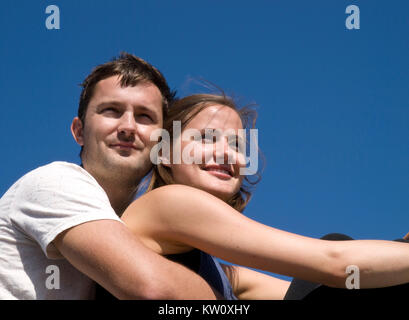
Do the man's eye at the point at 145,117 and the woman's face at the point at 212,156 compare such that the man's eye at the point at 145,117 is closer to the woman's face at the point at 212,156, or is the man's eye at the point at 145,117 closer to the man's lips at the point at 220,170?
the woman's face at the point at 212,156

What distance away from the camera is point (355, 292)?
7.29 feet

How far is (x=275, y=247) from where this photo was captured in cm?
218

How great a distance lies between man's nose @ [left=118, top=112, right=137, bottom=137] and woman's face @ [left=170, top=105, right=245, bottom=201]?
22.3 inches

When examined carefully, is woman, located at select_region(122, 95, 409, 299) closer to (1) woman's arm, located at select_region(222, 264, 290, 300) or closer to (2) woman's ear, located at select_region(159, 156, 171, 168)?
(2) woman's ear, located at select_region(159, 156, 171, 168)

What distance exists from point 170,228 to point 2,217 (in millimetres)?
1057

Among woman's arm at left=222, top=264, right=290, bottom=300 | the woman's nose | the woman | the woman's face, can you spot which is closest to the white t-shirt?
the woman

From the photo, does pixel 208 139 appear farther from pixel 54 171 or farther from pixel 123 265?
pixel 123 265

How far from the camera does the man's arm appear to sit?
6.85ft

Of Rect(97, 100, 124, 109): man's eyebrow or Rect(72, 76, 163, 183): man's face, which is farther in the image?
Rect(97, 100, 124, 109): man's eyebrow

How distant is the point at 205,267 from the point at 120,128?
54.7 inches

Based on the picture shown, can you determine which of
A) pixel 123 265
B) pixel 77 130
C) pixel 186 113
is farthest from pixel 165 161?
pixel 77 130
